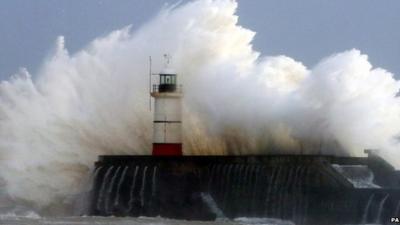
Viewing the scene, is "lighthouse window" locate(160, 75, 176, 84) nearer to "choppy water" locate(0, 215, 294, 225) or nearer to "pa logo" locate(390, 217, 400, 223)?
Result: "choppy water" locate(0, 215, 294, 225)

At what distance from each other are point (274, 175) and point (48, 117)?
9.29 metres

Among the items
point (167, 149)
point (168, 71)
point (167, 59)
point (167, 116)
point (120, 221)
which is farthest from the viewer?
point (167, 59)

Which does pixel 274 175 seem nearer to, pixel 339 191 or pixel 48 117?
pixel 339 191

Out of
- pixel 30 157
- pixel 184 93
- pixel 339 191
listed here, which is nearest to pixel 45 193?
pixel 30 157

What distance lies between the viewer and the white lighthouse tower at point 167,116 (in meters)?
46.7

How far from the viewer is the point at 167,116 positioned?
154 feet

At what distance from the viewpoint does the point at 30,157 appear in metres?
47.9

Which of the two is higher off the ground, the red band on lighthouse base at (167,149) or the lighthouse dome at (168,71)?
the lighthouse dome at (168,71)

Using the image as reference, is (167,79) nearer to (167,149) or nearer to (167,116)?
(167,116)

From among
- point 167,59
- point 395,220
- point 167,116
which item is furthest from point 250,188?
point 167,59

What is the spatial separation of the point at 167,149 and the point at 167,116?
3.11ft

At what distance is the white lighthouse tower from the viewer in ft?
153

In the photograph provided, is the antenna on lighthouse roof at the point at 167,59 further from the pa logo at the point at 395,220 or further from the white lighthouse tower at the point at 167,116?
the pa logo at the point at 395,220

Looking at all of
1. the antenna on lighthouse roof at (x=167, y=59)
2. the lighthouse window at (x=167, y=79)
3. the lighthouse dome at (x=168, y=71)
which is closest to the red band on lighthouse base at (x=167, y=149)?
the lighthouse window at (x=167, y=79)
